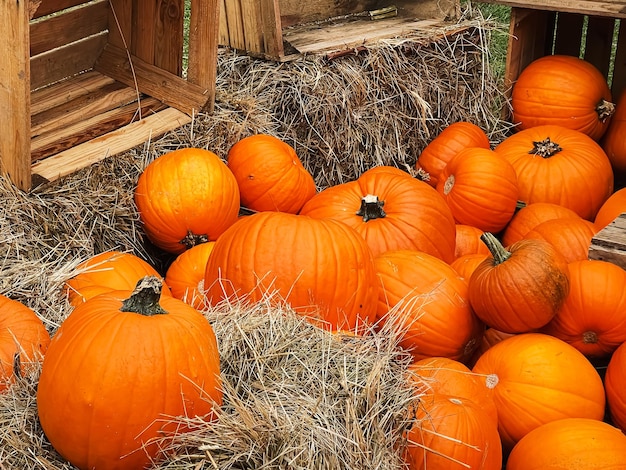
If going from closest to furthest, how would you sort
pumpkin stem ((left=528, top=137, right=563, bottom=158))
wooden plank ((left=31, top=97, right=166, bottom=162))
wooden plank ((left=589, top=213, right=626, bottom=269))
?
1. wooden plank ((left=589, top=213, right=626, bottom=269))
2. wooden plank ((left=31, top=97, right=166, bottom=162))
3. pumpkin stem ((left=528, top=137, right=563, bottom=158))

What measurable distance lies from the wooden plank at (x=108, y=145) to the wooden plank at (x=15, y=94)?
12cm

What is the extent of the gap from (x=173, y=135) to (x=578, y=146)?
6.85 feet

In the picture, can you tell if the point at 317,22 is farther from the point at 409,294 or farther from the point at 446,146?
the point at 409,294

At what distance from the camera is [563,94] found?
4.85m

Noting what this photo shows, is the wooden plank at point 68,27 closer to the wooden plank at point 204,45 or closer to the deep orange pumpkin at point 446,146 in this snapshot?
the wooden plank at point 204,45

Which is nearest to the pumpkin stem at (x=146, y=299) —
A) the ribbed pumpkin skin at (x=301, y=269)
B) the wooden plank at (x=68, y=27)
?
the ribbed pumpkin skin at (x=301, y=269)

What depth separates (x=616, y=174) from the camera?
4.98m

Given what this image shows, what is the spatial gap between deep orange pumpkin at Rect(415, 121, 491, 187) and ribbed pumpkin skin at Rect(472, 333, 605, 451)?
1796mm

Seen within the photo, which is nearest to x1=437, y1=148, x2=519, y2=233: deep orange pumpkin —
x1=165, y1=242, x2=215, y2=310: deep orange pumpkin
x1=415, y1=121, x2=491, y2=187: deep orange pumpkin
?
x1=415, y1=121, x2=491, y2=187: deep orange pumpkin

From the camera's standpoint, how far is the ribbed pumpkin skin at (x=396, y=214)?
11.6ft

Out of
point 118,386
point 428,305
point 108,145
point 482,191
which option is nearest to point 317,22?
point 482,191

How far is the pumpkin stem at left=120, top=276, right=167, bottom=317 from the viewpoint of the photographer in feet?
6.86

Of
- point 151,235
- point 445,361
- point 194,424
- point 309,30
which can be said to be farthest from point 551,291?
point 309,30

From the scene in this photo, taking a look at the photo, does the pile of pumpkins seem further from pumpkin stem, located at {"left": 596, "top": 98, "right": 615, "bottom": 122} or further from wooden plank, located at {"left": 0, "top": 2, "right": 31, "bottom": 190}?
wooden plank, located at {"left": 0, "top": 2, "right": 31, "bottom": 190}
